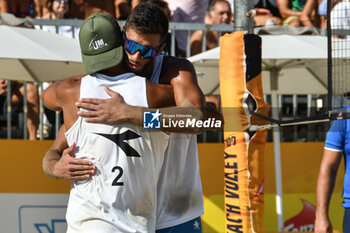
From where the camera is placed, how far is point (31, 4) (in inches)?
314

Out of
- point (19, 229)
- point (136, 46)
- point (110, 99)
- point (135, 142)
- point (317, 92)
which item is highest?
point (136, 46)

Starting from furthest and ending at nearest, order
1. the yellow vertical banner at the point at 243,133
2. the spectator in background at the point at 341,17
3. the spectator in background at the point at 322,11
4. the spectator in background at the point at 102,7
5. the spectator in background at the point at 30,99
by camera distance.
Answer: the spectator in background at the point at 322,11
the spectator in background at the point at 102,7
the spectator in background at the point at 30,99
the spectator in background at the point at 341,17
the yellow vertical banner at the point at 243,133

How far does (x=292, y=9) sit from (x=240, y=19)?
3.18 m

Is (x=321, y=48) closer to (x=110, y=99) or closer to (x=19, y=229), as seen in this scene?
(x=19, y=229)

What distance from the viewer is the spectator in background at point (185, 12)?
7922 millimetres

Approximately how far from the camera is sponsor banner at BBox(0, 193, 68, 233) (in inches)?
276

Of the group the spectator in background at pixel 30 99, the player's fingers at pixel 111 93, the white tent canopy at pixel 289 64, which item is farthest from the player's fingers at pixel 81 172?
the spectator in background at pixel 30 99

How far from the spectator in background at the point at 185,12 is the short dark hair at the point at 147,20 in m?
5.10

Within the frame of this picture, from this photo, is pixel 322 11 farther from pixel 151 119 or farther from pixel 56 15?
pixel 151 119

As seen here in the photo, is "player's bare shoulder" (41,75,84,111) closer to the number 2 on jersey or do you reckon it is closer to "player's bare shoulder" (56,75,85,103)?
"player's bare shoulder" (56,75,85,103)

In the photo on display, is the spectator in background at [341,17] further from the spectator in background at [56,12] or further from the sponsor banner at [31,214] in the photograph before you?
the sponsor banner at [31,214]

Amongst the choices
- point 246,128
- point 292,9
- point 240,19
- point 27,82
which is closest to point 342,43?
point 240,19

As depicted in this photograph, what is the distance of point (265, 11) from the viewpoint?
863 cm

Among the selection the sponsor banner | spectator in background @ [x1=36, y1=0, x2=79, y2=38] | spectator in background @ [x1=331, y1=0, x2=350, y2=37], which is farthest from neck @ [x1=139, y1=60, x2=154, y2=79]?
spectator in background @ [x1=36, y1=0, x2=79, y2=38]
